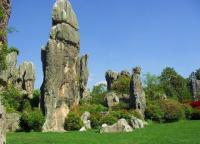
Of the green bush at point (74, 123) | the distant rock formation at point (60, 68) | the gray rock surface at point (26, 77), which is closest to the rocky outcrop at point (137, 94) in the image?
the distant rock formation at point (60, 68)

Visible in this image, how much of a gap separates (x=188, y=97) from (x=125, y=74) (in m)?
12.3

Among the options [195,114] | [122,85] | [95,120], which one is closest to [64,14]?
[95,120]

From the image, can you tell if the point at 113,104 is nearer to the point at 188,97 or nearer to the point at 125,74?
the point at 125,74

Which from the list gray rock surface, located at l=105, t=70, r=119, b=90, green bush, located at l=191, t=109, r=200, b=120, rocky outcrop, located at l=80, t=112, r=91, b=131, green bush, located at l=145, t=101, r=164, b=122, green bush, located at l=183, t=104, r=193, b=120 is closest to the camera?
rocky outcrop, located at l=80, t=112, r=91, b=131

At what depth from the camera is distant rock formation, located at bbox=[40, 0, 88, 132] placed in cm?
3075

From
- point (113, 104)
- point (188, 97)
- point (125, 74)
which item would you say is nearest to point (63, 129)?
point (113, 104)

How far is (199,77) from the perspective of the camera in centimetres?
8325

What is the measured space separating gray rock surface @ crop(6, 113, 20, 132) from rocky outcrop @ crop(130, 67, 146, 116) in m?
10.5

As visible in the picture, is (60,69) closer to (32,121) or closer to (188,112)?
(32,121)

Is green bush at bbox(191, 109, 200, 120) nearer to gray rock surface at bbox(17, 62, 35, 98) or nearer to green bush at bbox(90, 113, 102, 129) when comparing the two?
green bush at bbox(90, 113, 102, 129)

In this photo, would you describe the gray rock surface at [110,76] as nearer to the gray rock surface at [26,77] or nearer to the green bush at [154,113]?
the gray rock surface at [26,77]

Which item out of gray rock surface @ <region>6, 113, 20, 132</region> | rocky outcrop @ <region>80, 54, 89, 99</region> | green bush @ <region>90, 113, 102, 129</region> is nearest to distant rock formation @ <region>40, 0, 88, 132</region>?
green bush @ <region>90, 113, 102, 129</region>

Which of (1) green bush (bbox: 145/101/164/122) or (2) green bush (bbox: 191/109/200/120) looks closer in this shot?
(1) green bush (bbox: 145/101/164/122)

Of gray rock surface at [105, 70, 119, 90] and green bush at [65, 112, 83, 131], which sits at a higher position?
gray rock surface at [105, 70, 119, 90]
